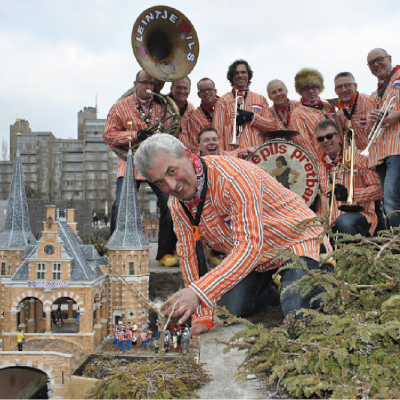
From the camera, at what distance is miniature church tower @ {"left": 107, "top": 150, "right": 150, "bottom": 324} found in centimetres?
780

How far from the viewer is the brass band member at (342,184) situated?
225 inches

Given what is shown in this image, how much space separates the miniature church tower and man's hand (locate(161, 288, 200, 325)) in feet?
15.9

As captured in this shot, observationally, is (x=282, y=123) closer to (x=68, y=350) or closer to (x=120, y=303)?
(x=120, y=303)

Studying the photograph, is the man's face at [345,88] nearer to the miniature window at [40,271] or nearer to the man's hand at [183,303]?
the man's hand at [183,303]

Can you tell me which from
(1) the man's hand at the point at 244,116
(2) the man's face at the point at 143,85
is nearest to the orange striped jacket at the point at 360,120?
(1) the man's hand at the point at 244,116

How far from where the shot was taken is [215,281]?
9.73ft

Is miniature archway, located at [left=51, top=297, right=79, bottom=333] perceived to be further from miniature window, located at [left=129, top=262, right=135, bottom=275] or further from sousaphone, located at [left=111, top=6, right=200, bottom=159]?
sousaphone, located at [left=111, top=6, right=200, bottom=159]

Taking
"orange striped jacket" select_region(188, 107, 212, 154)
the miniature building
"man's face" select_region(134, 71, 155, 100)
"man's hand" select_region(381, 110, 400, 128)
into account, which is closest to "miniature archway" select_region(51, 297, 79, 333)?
the miniature building

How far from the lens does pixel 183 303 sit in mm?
2812

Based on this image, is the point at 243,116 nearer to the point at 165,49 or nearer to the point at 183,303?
the point at 165,49

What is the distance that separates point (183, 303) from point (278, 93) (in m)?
5.37

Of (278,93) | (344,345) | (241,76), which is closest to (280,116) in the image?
(278,93)

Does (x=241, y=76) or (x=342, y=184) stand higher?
(x=241, y=76)

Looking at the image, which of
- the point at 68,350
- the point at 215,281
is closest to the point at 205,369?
the point at 215,281
